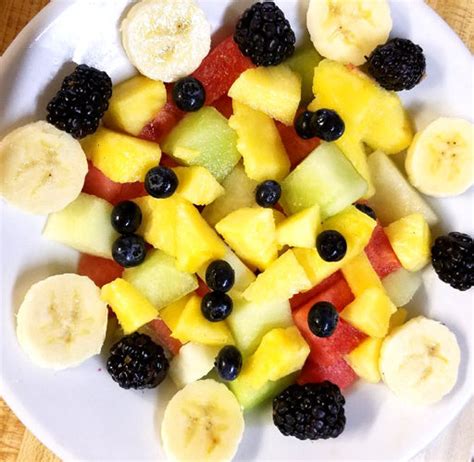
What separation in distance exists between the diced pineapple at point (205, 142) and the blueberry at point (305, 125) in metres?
0.11

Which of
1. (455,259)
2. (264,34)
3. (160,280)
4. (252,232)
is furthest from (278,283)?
(264,34)

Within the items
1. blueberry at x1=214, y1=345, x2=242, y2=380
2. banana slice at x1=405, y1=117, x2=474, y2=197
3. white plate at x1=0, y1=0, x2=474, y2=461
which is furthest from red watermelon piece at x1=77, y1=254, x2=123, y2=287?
banana slice at x1=405, y1=117, x2=474, y2=197

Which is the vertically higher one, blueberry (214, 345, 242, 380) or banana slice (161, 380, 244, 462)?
blueberry (214, 345, 242, 380)

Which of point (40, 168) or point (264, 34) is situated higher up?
point (264, 34)

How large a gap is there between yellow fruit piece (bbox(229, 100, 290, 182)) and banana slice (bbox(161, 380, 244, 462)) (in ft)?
1.24

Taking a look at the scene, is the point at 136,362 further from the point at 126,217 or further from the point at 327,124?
the point at 327,124

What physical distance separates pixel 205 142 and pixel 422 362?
20.8 inches

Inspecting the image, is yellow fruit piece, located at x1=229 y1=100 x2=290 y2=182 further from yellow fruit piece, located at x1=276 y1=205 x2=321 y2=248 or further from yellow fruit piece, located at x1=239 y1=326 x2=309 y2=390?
yellow fruit piece, located at x1=239 y1=326 x2=309 y2=390

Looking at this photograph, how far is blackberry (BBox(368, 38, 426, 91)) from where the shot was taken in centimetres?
137

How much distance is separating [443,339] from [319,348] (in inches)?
8.4

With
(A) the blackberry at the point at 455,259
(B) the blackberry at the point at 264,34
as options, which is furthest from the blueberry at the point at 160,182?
(A) the blackberry at the point at 455,259

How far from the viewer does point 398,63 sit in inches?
53.9

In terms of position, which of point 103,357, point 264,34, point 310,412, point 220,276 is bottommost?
point 103,357

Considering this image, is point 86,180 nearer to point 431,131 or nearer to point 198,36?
point 198,36
